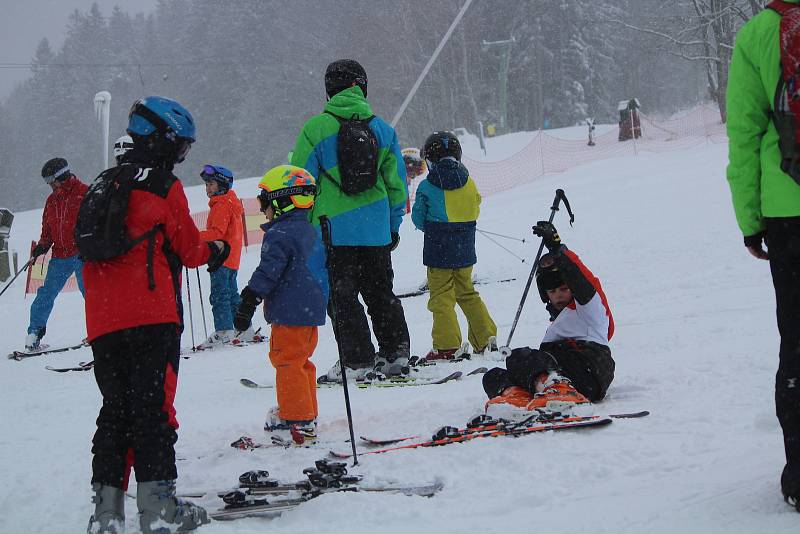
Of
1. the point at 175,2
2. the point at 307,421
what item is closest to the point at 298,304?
the point at 307,421

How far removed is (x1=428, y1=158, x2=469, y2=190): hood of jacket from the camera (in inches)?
279

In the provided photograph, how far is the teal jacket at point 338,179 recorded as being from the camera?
596cm

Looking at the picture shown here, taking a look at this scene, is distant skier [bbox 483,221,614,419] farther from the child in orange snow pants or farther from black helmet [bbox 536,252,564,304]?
the child in orange snow pants

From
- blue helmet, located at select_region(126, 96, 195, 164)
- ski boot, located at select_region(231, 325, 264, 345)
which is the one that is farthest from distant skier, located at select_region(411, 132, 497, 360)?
blue helmet, located at select_region(126, 96, 195, 164)

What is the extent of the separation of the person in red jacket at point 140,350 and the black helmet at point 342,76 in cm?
271

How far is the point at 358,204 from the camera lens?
6.05 meters

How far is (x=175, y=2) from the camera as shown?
94.2 m

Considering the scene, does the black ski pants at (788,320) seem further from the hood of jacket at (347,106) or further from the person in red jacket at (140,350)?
the hood of jacket at (347,106)

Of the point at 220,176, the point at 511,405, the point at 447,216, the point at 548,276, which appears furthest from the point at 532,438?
the point at 220,176

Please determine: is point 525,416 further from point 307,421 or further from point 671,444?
point 307,421

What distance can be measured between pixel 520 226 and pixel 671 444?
38.9 feet

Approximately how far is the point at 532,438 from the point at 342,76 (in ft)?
10.4

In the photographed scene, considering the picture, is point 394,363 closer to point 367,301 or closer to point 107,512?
point 367,301

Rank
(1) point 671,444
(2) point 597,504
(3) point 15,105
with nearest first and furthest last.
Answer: (2) point 597,504 → (1) point 671,444 → (3) point 15,105
